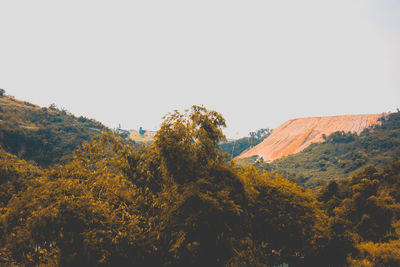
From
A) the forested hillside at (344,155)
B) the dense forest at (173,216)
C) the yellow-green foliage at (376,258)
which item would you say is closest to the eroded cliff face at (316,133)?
the forested hillside at (344,155)

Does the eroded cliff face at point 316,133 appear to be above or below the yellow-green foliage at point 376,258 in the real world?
above

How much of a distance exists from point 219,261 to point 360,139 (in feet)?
582

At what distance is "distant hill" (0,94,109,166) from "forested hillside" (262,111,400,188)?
Answer: 107738 millimetres

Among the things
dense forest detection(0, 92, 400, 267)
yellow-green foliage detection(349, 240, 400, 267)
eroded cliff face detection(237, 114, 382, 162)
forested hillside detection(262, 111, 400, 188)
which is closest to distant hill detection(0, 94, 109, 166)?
dense forest detection(0, 92, 400, 267)

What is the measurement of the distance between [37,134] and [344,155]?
18226 cm

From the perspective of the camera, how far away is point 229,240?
44.3ft

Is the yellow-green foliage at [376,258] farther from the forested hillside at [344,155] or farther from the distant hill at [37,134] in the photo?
the forested hillside at [344,155]

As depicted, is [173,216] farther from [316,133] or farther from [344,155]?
[316,133]

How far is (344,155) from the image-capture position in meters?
140

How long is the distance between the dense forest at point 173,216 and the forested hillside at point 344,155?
317 ft

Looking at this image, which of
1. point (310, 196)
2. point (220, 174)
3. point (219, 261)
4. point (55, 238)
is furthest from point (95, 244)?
point (310, 196)

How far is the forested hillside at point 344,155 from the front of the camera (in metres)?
117

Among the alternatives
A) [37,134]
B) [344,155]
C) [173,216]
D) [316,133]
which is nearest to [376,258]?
[173,216]

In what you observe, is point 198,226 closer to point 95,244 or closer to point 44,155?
point 95,244
